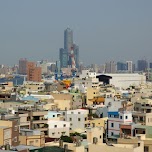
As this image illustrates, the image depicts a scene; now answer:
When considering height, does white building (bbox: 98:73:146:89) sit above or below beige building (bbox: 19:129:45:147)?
above

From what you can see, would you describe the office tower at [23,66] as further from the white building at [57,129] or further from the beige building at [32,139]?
the beige building at [32,139]

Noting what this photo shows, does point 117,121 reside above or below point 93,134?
above

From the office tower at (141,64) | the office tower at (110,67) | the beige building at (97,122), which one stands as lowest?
the beige building at (97,122)

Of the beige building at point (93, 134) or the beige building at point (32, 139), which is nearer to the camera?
the beige building at point (32, 139)

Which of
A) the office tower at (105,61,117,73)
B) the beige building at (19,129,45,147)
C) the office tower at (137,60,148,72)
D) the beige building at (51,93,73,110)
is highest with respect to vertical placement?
the office tower at (137,60,148,72)

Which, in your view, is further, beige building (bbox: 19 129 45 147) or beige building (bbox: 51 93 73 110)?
beige building (bbox: 51 93 73 110)

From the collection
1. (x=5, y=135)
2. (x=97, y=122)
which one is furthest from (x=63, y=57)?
(x=5, y=135)

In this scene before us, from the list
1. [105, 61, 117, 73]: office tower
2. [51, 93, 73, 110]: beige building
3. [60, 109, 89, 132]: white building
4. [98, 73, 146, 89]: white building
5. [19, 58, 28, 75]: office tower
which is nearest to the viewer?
[60, 109, 89, 132]: white building

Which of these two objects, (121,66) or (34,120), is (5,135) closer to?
(34,120)

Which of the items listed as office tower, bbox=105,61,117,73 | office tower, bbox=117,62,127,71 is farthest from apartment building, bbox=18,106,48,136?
office tower, bbox=117,62,127,71

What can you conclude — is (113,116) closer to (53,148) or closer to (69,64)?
(53,148)

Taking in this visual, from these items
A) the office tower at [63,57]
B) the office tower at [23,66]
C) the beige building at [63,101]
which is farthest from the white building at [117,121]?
the office tower at [63,57]

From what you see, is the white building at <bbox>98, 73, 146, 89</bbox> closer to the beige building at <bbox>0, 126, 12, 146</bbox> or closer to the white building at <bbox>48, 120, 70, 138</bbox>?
the white building at <bbox>48, 120, 70, 138</bbox>

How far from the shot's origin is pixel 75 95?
36.9m
